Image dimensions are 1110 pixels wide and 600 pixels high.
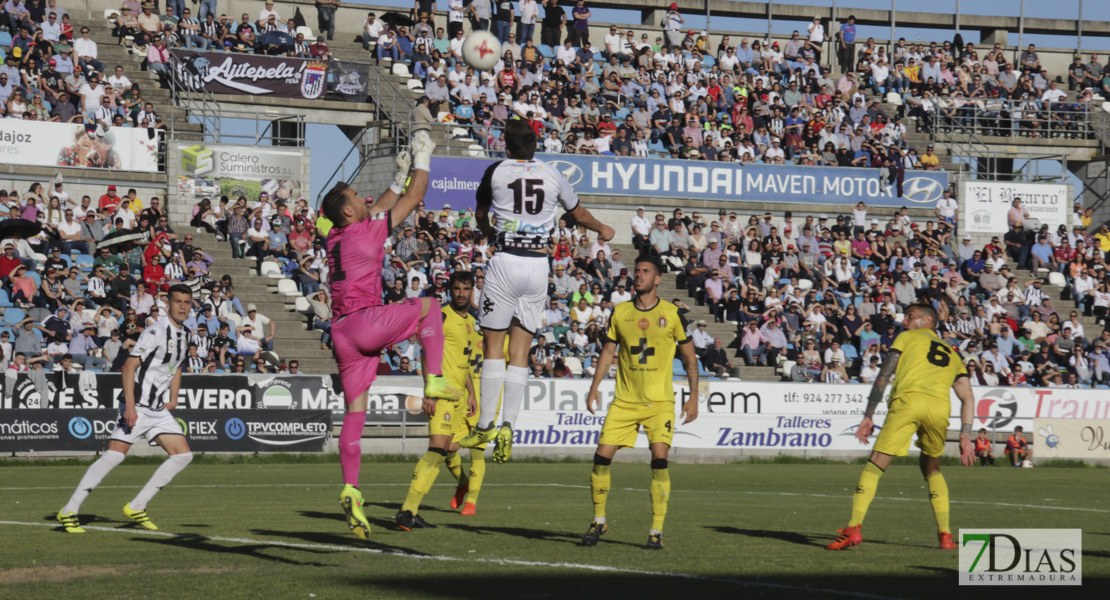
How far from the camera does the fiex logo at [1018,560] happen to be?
9486mm

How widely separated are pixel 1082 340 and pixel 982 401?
5496 mm

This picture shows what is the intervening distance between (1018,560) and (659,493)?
2.97 metres

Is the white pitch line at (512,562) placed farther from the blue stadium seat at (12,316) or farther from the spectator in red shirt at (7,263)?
the spectator in red shirt at (7,263)

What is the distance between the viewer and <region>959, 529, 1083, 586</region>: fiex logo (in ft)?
31.1

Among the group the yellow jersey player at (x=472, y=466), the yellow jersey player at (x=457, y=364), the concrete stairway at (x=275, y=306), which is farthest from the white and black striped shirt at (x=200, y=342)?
the yellow jersey player at (x=457, y=364)

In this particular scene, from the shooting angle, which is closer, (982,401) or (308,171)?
(982,401)

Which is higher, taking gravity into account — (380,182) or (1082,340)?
(380,182)

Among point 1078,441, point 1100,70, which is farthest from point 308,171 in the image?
point 1100,70

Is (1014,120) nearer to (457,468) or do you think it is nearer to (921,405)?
(457,468)

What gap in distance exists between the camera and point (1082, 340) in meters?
33.6

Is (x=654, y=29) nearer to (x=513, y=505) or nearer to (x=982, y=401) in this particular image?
(x=982, y=401)

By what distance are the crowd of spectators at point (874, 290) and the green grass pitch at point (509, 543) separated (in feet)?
39.0

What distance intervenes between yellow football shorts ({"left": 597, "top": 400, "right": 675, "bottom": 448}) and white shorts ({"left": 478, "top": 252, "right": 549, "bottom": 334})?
1351 millimetres

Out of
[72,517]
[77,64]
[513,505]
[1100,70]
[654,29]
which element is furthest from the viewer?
[1100,70]
